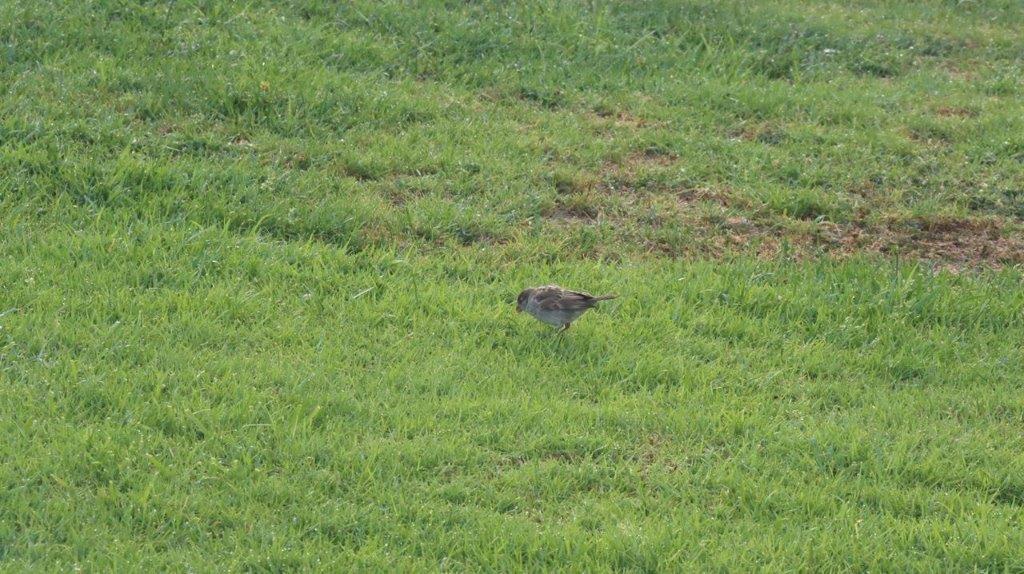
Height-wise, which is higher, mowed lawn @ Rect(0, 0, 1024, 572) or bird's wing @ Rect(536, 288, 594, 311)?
bird's wing @ Rect(536, 288, 594, 311)

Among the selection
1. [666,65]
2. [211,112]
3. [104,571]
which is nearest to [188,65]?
[211,112]

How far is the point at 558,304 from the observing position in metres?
7.39

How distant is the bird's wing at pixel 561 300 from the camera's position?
738 cm

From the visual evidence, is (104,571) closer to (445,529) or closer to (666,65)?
(445,529)

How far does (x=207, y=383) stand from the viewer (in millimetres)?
6641

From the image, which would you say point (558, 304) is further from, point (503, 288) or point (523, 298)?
point (503, 288)

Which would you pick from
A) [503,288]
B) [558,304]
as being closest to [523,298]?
[558,304]

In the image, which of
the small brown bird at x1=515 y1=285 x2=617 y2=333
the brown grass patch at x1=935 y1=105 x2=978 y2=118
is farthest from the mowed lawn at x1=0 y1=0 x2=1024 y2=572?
the small brown bird at x1=515 y1=285 x2=617 y2=333

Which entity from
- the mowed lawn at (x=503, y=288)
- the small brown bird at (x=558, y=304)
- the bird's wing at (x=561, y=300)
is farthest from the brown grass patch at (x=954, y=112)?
the bird's wing at (x=561, y=300)

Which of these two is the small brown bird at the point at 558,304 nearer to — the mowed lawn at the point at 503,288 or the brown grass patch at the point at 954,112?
the mowed lawn at the point at 503,288

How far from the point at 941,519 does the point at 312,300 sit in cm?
376

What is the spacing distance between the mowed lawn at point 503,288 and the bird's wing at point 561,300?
0.25 meters

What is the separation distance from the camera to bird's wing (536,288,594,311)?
738 cm

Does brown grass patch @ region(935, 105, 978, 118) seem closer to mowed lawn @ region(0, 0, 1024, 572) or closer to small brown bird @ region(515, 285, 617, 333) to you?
mowed lawn @ region(0, 0, 1024, 572)
